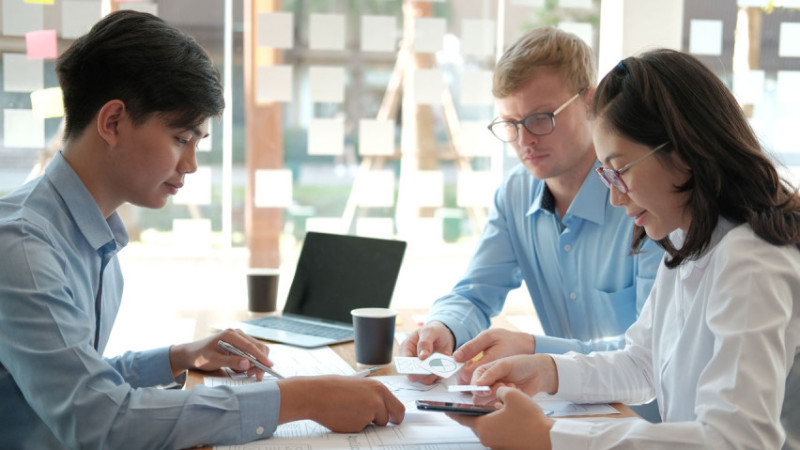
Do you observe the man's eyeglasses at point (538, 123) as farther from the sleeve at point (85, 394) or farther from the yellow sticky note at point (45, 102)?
the yellow sticky note at point (45, 102)

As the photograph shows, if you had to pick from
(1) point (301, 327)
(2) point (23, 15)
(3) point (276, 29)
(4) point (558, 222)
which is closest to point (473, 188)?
(3) point (276, 29)

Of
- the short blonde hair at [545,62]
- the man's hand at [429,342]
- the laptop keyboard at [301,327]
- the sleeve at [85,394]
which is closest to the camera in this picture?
the sleeve at [85,394]

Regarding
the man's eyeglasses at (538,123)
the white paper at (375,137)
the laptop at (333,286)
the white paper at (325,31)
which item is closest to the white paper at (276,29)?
the white paper at (325,31)

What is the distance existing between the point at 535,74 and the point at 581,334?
694mm

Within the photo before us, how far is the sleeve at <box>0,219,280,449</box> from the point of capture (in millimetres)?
1121

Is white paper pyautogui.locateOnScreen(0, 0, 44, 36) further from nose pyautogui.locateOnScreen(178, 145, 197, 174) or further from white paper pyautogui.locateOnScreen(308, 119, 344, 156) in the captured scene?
nose pyautogui.locateOnScreen(178, 145, 197, 174)

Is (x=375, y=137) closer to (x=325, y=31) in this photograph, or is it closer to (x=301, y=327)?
(x=325, y=31)

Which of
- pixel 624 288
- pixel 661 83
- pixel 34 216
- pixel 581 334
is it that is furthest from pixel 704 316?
pixel 34 216

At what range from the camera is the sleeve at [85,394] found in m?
1.12

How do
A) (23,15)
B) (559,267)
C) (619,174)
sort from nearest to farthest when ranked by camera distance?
(619,174)
(559,267)
(23,15)

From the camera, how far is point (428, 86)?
317cm

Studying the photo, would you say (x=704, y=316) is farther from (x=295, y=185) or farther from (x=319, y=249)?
(x=295, y=185)

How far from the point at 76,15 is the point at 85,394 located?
2.20 metres

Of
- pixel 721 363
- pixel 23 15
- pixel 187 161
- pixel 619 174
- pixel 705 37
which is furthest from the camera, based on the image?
pixel 705 37
